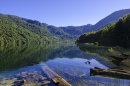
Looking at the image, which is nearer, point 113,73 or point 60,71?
point 113,73

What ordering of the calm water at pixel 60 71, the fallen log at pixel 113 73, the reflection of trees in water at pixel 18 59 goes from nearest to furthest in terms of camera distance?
the calm water at pixel 60 71, the fallen log at pixel 113 73, the reflection of trees in water at pixel 18 59

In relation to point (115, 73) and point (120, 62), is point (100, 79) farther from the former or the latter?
point (120, 62)

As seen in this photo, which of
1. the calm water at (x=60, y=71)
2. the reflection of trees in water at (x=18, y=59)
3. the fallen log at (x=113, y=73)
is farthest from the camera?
the reflection of trees in water at (x=18, y=59)

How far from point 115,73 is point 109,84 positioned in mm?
4531

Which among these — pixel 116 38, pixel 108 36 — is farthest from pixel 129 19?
pixel 108 36

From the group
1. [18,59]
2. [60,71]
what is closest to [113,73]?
[60,71]

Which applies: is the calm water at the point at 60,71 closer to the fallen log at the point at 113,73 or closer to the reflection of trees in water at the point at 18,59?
the reflection of trees in water at the point at 18,59

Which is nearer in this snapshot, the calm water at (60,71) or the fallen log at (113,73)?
the calm water at (60,71)

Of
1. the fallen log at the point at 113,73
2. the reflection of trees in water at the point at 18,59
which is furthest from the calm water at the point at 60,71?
the fallen log at the point at 113,73

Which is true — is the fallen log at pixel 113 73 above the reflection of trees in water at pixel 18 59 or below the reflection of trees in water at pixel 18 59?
above

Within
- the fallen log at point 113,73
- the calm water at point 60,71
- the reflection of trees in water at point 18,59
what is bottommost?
the reflection of trees in water at point 18,59

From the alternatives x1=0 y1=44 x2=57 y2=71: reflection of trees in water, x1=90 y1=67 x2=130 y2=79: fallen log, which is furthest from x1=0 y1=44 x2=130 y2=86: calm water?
x1=90 y1=67 x2=130 y2=79: fallen log

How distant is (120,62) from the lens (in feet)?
162

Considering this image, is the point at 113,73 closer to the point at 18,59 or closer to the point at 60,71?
the point at 60,71
